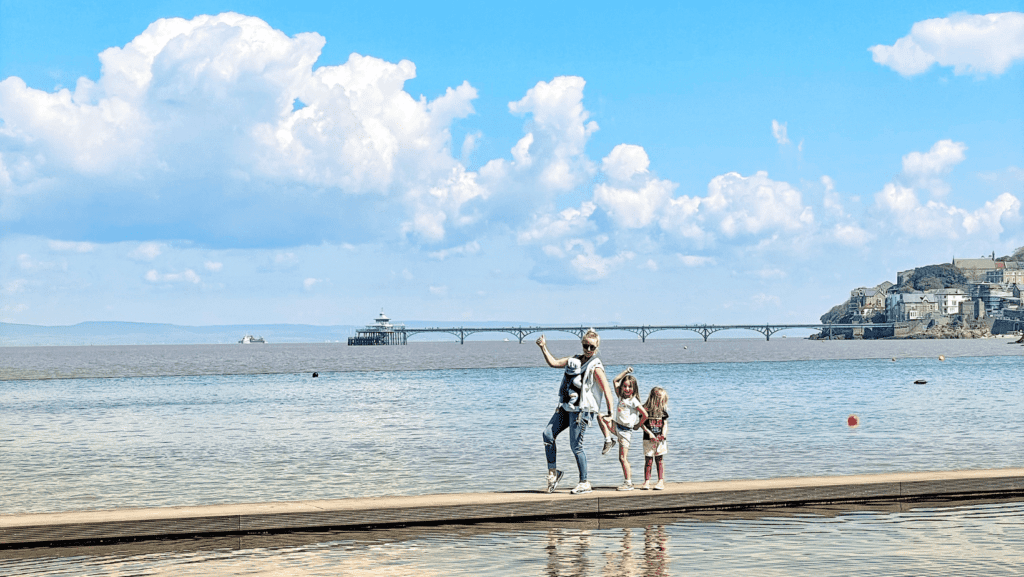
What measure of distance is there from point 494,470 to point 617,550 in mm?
11592

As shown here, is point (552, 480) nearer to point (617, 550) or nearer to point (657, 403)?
point (657, 403)

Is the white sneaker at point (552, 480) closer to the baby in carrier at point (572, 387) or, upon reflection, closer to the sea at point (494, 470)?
the baby in carrier at point (572, 387)

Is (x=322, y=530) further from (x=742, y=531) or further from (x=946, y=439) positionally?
(x=946, y=439)

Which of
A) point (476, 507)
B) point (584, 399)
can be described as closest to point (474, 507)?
point (476, 507)

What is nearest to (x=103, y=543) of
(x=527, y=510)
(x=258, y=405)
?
(x=527, y=510)

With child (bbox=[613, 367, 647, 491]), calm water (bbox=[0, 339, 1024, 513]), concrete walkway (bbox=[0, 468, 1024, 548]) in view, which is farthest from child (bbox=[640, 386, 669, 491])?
calm water (bbox=[0, 339, 1024, 513])

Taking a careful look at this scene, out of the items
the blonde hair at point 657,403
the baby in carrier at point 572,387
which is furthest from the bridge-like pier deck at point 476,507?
the baby in carrier at point 572,387

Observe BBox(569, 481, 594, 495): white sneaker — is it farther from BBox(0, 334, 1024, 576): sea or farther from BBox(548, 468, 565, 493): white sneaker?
BBox(0, 334, 1024, 576): sea

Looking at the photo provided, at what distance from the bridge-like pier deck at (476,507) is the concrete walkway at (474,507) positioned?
1 cm

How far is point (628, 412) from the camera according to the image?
14789 millimetres

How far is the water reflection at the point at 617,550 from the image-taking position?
433 inches

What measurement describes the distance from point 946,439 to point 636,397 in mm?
19208

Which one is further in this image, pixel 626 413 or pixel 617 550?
pixel 626 413

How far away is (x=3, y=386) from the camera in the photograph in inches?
3725
